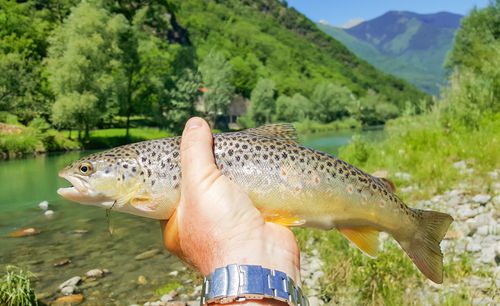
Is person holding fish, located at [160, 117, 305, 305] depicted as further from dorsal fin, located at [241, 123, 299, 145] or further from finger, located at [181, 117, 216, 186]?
dorsal fin, located at [241, 123, 299, 145]

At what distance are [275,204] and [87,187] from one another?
150 centimetres

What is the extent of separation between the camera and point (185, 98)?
178ft

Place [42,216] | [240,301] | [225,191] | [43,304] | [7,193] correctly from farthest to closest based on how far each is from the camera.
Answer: [7,193] → [42,216] → [43,304] → [225,191] → [240,301]

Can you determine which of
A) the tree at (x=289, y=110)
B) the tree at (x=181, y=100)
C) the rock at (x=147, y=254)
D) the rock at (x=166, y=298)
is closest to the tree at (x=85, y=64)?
the tree at (x=181, y=100)

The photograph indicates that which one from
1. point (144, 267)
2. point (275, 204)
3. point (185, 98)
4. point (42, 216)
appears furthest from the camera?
point (185, 98)

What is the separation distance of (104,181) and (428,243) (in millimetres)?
2709

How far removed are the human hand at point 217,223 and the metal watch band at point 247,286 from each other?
4.4 inches

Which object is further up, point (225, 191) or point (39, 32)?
point (39, 32)

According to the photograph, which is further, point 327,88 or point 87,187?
point 327,88

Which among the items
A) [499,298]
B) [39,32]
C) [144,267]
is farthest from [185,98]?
[499,298]

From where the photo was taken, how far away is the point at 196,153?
2637 mm

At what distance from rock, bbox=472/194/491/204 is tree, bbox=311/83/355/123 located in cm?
9473

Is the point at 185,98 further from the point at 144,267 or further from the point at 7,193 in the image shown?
the point at 144,267

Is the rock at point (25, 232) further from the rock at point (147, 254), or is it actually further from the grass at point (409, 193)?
the grass at point (409, 193)
